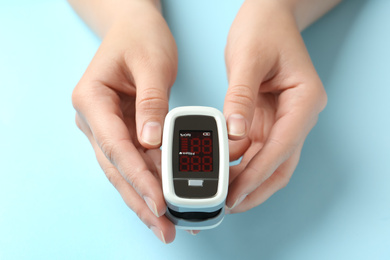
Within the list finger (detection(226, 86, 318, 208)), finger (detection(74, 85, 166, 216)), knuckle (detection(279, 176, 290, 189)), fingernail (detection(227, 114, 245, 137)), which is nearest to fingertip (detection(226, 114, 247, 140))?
fingernail (detection(227, 114, 245, 137))

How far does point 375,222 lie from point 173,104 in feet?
2.99

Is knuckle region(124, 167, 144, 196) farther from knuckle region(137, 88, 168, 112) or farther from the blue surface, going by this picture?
the blue surface

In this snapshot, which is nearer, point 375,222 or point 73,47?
point 375,222

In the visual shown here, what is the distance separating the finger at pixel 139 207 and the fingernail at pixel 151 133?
254 mm

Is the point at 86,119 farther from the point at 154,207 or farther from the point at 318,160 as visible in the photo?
the point at 318,160

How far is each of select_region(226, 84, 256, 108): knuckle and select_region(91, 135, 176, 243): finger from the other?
420mm

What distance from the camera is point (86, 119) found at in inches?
55.3

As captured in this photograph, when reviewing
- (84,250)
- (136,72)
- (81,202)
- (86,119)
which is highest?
(136,72)

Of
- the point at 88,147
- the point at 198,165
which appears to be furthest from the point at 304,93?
the point at 88,147

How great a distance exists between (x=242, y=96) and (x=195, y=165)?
272 mm

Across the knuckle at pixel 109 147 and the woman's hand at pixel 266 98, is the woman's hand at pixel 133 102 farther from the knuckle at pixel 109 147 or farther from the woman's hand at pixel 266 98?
the woman's hand at pixel 266 98

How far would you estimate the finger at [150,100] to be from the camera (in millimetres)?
1206

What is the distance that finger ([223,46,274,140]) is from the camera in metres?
1.20

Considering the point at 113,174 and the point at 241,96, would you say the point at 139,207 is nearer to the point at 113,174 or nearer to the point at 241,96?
the point at 113,174
